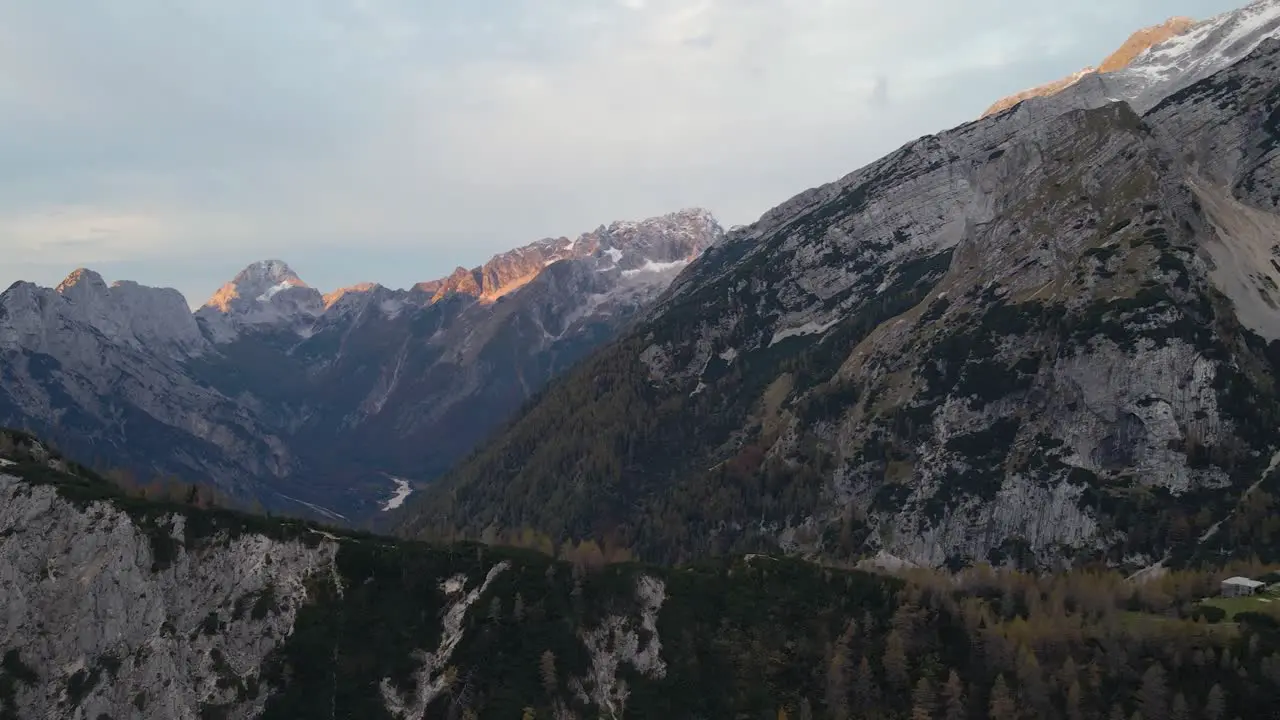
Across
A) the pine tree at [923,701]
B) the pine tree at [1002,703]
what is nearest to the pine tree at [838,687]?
the pine tree at [923,701]

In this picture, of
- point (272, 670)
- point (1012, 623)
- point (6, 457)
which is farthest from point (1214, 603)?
point (6, 457)

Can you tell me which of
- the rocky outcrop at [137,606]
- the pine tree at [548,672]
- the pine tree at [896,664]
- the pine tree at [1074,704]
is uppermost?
the rocky outcrop at [137,606]

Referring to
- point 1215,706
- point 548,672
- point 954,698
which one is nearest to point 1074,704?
point 954,698

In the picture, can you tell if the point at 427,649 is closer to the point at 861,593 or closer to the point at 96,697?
the point at 96,697

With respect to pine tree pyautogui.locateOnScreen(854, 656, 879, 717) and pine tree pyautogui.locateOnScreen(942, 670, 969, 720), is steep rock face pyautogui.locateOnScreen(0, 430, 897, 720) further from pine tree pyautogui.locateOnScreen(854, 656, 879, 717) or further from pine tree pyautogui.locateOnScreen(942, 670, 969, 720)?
pine tree pyautogui.locateOnScreen(942, 670, 969, 720)

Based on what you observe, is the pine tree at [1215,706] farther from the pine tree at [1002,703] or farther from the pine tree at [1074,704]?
the pine tree at [1002,703]
